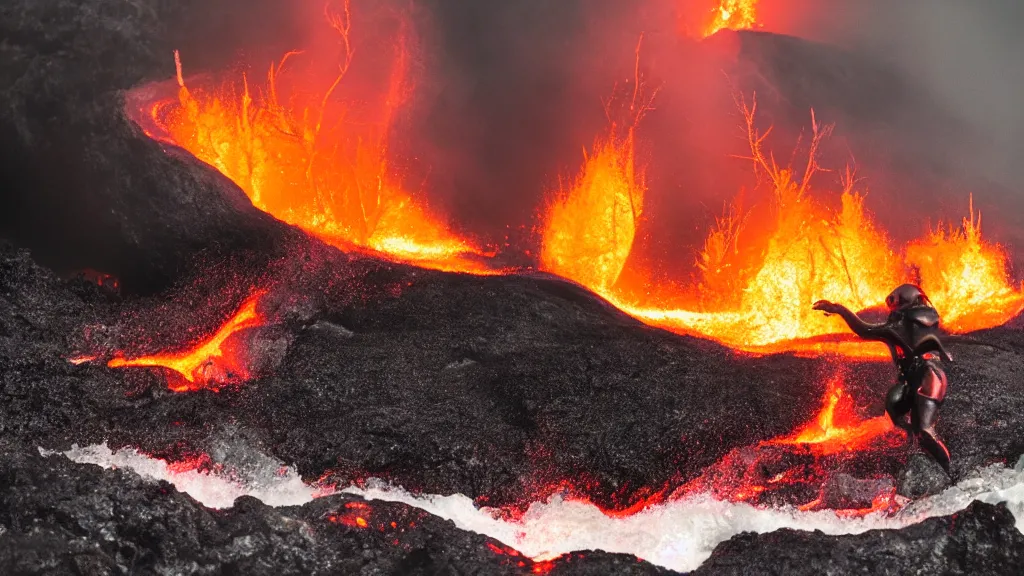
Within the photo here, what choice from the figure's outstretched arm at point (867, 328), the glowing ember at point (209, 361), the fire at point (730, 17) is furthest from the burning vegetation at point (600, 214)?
the figure's outstretched arm at point (867, 328)

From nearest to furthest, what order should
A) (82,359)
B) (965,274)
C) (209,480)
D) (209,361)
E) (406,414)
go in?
(209,480), (406,414), (82,359), (209,361), (965,274)

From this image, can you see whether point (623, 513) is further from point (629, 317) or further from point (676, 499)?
point (629, 317)

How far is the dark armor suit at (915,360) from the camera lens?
22.5 ft

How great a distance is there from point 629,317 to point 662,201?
7754 mm

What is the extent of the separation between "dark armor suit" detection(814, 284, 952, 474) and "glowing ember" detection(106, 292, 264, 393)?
643 centimetres

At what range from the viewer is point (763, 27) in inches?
961

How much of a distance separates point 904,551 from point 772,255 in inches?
469

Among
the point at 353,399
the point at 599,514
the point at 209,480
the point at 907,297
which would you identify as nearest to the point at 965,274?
the point at 907,297

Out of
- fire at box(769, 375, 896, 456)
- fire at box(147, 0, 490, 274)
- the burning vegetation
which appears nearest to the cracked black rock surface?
fire at box(769, 375, 896, 456)

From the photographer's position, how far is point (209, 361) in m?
8.60

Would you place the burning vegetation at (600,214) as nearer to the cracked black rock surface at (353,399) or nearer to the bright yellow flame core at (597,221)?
the bright yellow flame core at (597,221)

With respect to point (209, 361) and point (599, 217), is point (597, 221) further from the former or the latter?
point (209, 361)

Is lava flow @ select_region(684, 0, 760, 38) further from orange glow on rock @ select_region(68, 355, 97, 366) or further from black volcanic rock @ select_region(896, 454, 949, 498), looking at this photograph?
orange glow on rock @ select_region(68, 355, 97, 366)

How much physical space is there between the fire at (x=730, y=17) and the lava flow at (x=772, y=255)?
5050 mm
